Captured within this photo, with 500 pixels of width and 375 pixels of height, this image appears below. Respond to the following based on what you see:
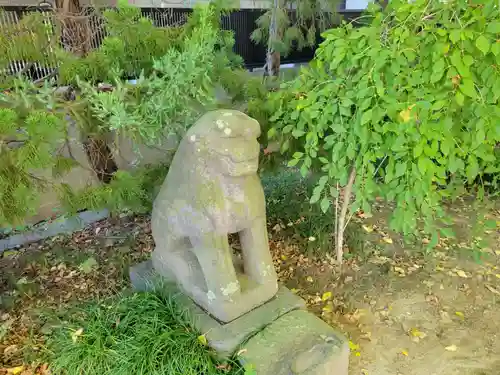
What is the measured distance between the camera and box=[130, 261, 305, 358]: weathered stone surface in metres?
2.03

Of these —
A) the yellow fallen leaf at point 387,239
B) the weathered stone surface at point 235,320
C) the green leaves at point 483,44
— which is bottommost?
the yellow fallen leaf at point 387,239

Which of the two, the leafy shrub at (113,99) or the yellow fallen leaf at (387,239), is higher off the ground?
the leafy shrub at (113,99)

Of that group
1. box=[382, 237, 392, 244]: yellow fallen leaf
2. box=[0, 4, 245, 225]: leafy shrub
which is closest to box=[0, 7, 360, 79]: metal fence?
box=[0, 4, 245, 225]: leafy shrub

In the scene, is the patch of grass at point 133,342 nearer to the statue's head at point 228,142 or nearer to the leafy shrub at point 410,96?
the statue's head at point 228,142

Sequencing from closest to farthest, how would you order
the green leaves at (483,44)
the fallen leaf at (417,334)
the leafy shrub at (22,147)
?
the green leaves at (483,44) → the leafy shrub at (22,147) → the fallen leaf at (417,334)

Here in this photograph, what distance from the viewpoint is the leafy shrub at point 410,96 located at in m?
1.77

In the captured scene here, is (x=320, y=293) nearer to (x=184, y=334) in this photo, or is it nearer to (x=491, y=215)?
(x=184, y=334)

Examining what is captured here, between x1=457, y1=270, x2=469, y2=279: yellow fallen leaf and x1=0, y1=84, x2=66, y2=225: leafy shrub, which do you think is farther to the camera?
x1=457, y1=270, x2=469, y2=279: yellow fallen leaf

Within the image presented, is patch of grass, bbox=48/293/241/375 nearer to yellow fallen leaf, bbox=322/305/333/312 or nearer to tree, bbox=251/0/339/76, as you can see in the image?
yellow fallen leaf, bbox=322/305/333/312

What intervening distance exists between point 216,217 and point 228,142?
0.38 m

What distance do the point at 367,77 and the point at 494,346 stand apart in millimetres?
1808

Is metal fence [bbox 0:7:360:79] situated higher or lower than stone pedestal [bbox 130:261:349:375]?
higher

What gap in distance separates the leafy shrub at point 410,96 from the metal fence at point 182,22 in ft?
4.96

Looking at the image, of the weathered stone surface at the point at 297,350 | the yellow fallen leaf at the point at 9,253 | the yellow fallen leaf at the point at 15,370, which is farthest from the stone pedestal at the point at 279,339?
the yellow fallen leaf at the point at 9,253
